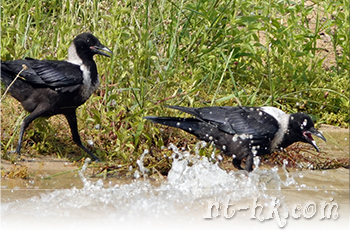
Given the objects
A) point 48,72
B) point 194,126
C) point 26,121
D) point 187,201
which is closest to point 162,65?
point 194,126

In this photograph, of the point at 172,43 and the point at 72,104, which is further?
the point at 172,43

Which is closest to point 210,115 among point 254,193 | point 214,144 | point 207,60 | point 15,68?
point 214,144

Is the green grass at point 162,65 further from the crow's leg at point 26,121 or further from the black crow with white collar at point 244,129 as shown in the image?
the black crow with white collar at point 244,129

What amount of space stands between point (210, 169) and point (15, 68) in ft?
6.07

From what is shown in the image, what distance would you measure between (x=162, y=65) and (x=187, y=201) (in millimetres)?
1597

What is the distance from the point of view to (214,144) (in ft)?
16.6

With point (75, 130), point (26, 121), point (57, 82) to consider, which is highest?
point (57, 82)

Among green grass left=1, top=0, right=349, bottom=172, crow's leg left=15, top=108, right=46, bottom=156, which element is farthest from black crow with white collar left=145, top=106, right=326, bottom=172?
crow's leg left=15, top=108, right=46, bottom=156

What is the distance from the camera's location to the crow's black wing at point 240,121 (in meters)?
4.96

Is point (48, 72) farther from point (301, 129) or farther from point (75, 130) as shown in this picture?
point (301, 129)

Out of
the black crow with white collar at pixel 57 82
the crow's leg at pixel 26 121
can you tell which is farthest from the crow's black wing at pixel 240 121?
the crow's leg at pixel 26 121

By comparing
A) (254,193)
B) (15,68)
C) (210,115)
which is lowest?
(254,193)

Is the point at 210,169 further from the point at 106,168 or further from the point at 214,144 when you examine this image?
the point at 106,168

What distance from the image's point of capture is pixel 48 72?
4977 millimetres
